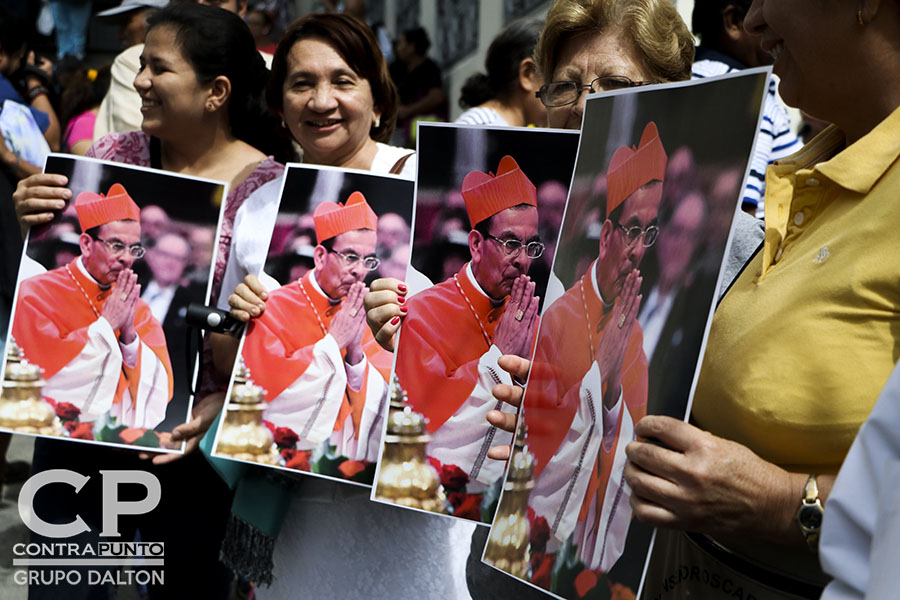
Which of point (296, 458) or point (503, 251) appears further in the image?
point (296, 458)

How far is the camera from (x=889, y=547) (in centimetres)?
63

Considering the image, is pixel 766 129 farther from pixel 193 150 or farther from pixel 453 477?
pixel 453 477

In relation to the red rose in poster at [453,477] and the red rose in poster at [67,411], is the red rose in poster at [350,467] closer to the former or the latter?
the red rose in poster at [453,477]

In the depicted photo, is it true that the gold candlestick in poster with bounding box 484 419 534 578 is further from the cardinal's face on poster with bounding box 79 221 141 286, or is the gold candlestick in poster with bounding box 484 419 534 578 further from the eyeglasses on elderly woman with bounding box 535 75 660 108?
the cardinal's face on poster with bounding box 79 221 141 286

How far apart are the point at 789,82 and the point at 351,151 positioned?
137 cm

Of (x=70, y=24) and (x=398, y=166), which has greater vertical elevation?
(x=70, y=24)

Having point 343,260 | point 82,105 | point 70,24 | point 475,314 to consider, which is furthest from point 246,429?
point 70,24

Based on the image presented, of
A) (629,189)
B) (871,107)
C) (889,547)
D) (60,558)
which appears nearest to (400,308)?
(629,189)

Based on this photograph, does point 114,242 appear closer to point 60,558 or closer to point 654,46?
point 60,558

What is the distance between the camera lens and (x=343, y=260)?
6.19 feet

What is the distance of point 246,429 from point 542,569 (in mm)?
878

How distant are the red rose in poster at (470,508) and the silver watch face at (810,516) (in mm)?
610

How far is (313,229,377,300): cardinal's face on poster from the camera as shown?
6.13 ft

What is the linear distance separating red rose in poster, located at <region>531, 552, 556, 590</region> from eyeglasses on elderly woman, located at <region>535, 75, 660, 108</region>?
91cm
